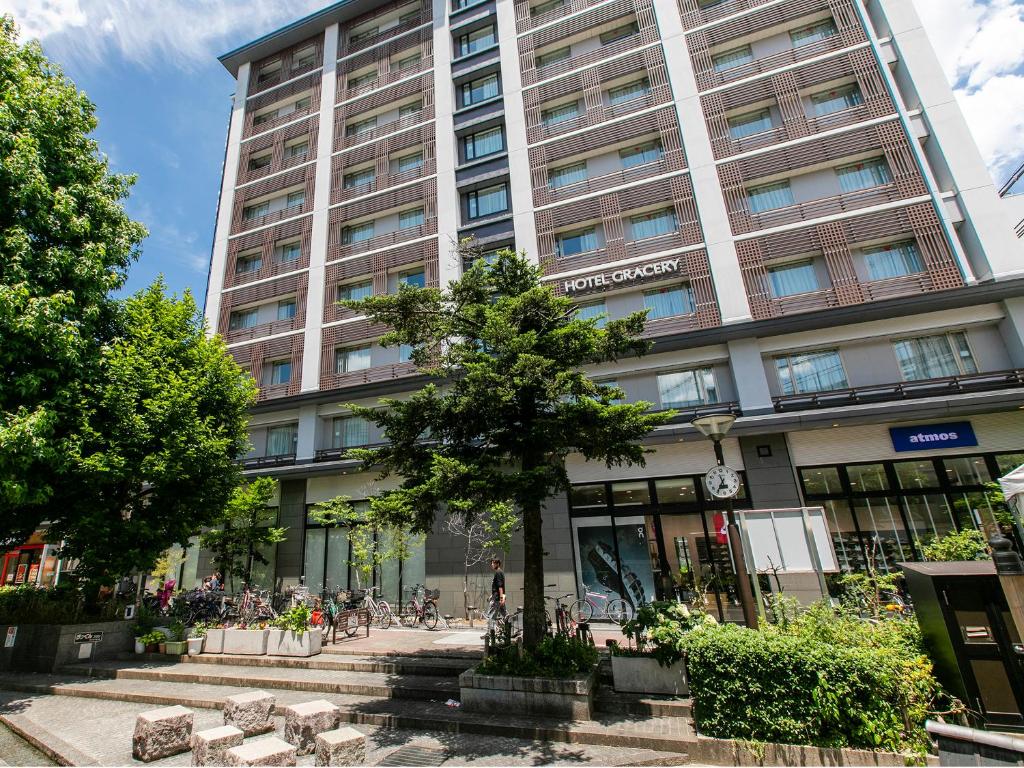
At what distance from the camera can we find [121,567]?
13.5m

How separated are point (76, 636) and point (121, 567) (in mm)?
2427

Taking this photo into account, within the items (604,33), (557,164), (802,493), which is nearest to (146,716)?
(802,493)

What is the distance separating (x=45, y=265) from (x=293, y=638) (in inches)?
432

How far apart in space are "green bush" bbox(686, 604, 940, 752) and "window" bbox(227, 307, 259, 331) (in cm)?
2660

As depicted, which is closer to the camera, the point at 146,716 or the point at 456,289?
the point at 146,716

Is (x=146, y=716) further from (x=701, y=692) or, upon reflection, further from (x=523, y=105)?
(x=523, y=105)

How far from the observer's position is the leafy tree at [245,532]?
19.2 m

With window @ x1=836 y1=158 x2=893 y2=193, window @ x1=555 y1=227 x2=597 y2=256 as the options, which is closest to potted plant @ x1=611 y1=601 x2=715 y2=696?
window @ x1=555 y1=227 x2=597 y2=256

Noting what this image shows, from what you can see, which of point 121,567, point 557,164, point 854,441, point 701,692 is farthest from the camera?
point 557,164

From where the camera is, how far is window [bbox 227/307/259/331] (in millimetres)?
26562

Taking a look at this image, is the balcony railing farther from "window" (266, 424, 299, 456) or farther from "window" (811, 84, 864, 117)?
"window" (266, 424, 299, 456)

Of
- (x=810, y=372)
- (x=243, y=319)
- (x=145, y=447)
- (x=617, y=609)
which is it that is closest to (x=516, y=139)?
(x=810, y=372)

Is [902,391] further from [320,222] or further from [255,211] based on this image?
[255,211]

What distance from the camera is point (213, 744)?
6527 millimetres
